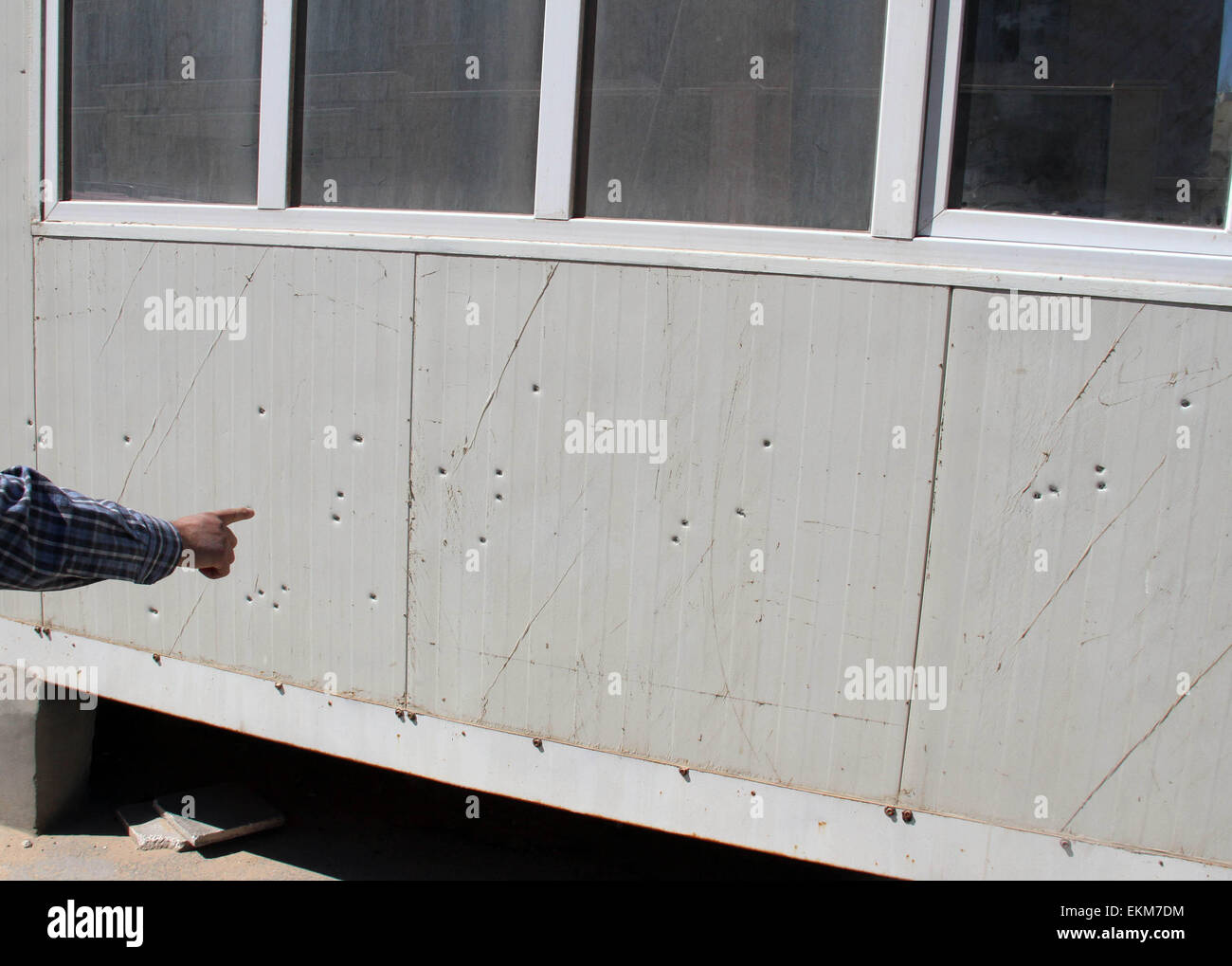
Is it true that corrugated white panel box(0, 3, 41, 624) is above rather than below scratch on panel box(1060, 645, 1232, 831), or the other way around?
above

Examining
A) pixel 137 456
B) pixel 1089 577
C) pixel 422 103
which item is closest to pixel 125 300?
pixel 137 456

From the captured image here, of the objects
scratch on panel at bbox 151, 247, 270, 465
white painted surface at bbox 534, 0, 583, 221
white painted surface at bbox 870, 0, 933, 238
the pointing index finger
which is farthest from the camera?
scratch on panel at bbox 151, 247, 270, 465

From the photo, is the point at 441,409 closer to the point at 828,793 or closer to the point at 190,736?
the point at 828,793

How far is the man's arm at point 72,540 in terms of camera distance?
177cm

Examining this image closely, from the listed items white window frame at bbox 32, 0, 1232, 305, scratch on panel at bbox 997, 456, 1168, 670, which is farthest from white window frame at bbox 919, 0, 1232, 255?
scratch on panel at bbox 997, 456, 1168, 670

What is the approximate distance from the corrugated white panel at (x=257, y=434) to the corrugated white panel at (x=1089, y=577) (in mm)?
1739

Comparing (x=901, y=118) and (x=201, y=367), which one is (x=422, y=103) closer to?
(x=201, y=367)

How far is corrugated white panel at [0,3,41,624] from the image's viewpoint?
386cm

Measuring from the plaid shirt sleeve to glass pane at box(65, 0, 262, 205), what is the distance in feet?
6.32

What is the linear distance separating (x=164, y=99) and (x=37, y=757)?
263 centimetres

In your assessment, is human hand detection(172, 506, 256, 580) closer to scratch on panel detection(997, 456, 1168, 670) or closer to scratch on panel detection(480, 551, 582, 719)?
scratch on panel detection(480, 551, 582, 719)

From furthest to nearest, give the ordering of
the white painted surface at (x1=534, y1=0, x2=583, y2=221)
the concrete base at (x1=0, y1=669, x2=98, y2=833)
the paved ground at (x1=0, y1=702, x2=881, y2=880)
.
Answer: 1. the concrete base at (x1=0, y1=669, x2=98, y2=833)
2. the paved ground at (x1=0, y1=702, x2=881, y2=880)
3. the white painted surface at (x1=534, y1=0, x2=583, y2=221)

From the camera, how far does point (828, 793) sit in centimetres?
293

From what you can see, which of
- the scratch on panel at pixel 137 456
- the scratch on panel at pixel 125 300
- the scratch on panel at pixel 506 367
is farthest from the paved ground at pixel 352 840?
the scratch on panel at pixel 125 300
